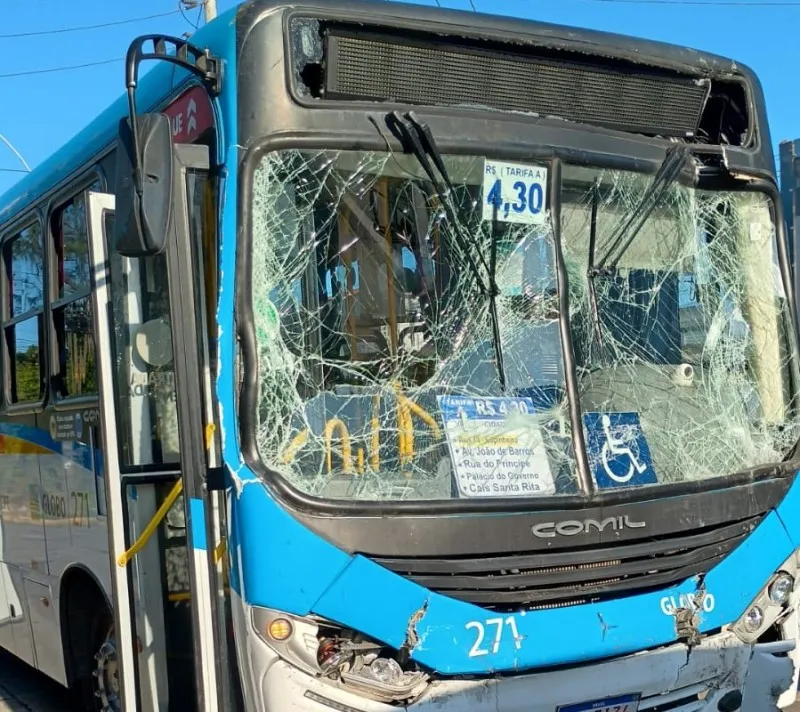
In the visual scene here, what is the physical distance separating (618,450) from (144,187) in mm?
1859

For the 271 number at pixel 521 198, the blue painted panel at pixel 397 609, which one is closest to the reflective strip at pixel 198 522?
the blue painted panel at pixel 397 609

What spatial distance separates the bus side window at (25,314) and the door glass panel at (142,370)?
1371mm

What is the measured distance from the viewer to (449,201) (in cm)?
355

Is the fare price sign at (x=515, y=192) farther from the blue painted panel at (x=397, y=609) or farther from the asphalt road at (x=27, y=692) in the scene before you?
the asphalt road at (x=27, y=692)

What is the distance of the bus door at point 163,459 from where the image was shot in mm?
3260

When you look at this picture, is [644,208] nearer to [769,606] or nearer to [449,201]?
[449,201]

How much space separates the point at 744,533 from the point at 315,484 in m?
1.68

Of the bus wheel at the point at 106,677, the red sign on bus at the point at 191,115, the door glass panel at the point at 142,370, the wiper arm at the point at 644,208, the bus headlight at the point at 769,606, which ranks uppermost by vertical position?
the red sign on bus at the point at 191,115

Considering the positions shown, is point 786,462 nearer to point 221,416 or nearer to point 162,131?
point 221,416

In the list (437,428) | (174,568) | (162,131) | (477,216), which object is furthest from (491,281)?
(174,568)

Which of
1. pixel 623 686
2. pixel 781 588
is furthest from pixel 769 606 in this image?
pixel 623 686

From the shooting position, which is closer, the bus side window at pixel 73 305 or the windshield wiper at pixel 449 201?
the windshield wiper at pixel 449 201

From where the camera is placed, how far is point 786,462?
4.00m

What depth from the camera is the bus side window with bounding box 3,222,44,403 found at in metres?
5.13
